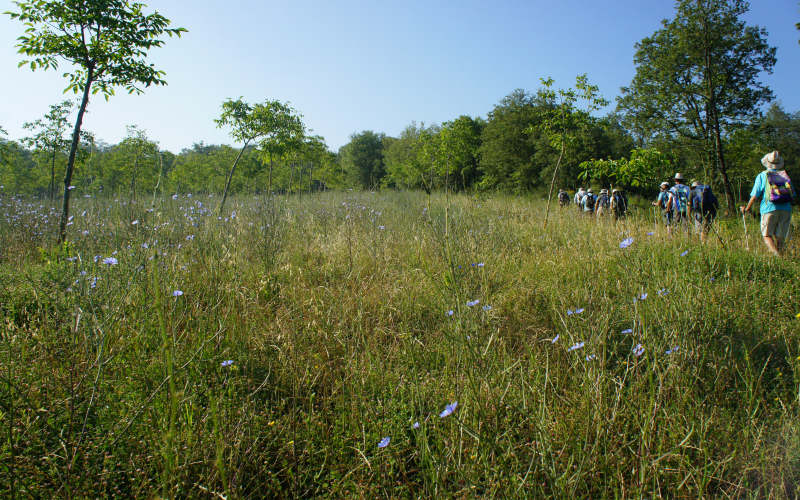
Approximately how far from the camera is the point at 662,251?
4.35 meters

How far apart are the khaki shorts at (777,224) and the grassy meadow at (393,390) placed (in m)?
2.45

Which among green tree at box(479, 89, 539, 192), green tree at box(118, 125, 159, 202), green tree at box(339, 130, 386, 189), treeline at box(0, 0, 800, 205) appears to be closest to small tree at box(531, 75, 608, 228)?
treeline at box(0, 0, 800, 205)

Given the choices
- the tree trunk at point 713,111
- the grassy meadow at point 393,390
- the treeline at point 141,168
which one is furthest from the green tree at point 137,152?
the tree trunk at point 713,111

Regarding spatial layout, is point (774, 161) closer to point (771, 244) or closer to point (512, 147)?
point (771, 244)

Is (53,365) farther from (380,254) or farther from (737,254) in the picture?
(737,254)

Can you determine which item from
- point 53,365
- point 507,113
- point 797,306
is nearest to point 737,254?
point 797,306

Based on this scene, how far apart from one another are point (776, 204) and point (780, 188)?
0.78 ft

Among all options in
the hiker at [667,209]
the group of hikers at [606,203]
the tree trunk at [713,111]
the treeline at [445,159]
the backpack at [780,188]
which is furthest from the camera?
the tree trunk at [713,111]

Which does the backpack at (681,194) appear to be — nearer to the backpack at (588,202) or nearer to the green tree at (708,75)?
the backpack at (588,202)

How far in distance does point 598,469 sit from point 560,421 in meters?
0.22

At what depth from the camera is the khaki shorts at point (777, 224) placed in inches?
199

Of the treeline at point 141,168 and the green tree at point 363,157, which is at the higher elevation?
the green tree at point 363,157

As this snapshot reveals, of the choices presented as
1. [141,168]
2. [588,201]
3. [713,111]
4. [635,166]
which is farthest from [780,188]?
[141,168]

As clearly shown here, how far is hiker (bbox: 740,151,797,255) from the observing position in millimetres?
5020
